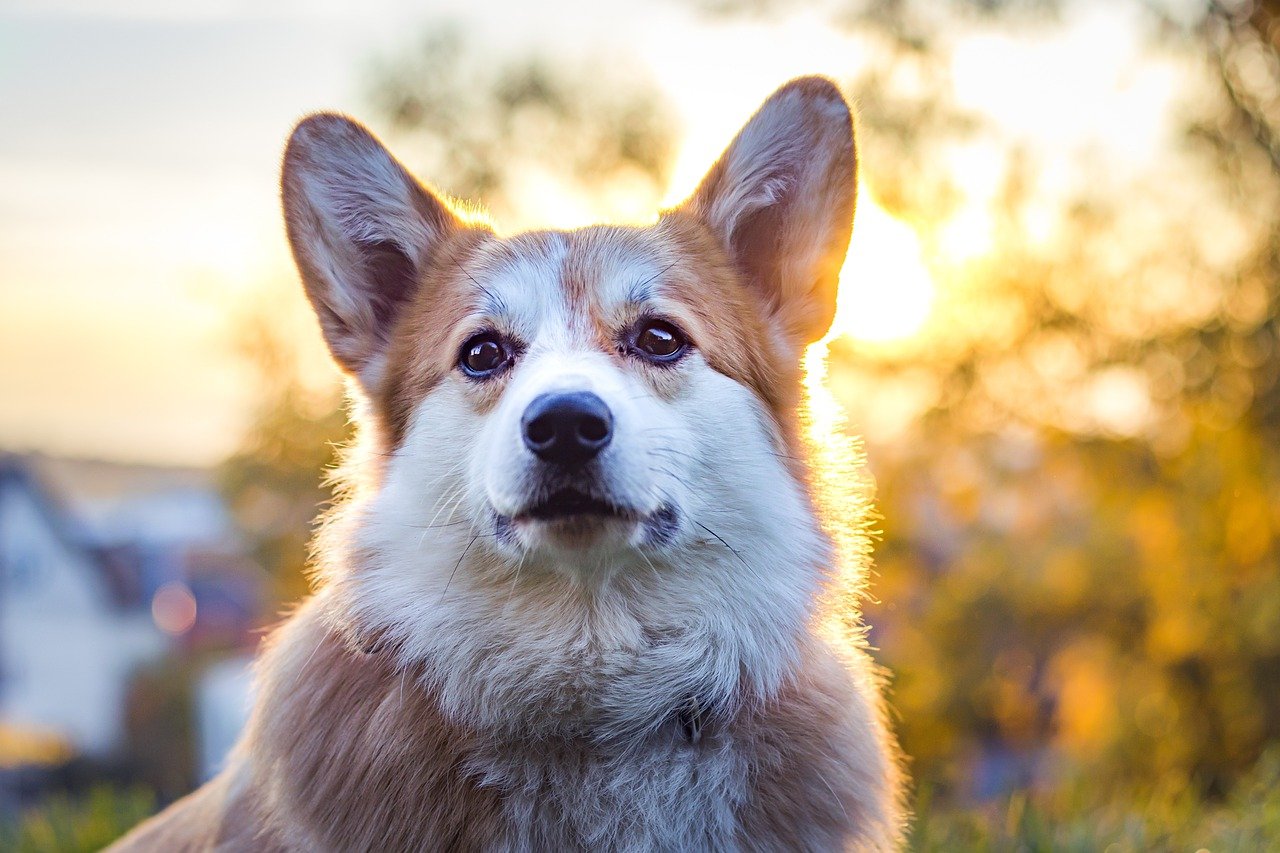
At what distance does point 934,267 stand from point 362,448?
7795 millimetres

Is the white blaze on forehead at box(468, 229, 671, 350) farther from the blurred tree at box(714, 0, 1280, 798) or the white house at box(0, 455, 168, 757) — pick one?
the white house at box(0, 455, 168, 757)

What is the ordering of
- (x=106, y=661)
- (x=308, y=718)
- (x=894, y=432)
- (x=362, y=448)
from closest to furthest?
(x=308, y=718) → (x=362, y=448) → (x=894, y=432) → (x=106, y=661)

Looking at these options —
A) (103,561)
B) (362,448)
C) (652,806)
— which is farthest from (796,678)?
(103,561)

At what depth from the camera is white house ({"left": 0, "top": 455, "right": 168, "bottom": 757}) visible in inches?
942

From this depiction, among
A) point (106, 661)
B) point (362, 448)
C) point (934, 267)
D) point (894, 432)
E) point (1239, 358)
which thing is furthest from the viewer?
point (106, 661)

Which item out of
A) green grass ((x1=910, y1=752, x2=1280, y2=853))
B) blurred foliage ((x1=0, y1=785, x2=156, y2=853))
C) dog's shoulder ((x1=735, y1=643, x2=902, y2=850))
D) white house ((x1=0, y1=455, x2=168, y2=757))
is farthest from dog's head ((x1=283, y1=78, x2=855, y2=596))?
white house ((x1=0, y1=455, x2=168, y2=757))

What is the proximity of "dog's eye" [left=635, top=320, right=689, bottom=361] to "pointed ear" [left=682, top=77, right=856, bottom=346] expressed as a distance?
47 centimetres

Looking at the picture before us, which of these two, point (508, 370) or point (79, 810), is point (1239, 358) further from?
point (79, 810)

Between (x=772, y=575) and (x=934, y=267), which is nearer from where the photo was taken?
(x=772, y=575)

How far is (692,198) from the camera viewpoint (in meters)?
3.62

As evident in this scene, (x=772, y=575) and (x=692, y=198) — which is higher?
(x=692, y=198)

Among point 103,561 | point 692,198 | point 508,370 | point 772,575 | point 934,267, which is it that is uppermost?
point 934,267

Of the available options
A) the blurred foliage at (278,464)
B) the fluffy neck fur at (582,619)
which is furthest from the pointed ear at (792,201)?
the blurred foliage at (278,464)

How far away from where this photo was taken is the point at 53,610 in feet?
82.3
